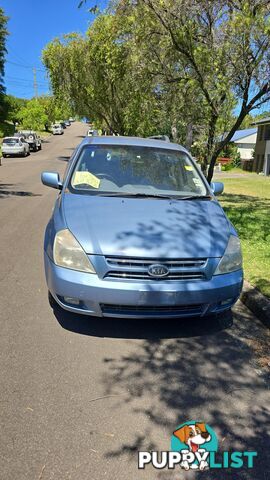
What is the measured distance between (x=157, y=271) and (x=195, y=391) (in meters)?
0.94

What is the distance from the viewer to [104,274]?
341cm

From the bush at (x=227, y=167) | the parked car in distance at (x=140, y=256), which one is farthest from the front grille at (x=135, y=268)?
the bush at (x=227, y=167)

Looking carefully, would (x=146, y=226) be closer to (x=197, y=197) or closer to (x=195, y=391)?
(x=197, y=197)

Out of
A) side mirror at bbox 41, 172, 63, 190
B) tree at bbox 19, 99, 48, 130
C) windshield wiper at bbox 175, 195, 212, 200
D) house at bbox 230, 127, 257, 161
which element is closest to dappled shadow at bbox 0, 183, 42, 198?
side mirror at bbox 41, 172, 63, 190

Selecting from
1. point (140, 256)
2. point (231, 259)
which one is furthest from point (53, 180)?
point (231, 259)

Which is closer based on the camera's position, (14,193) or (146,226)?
(146,226)

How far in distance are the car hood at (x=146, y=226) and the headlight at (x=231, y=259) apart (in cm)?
6

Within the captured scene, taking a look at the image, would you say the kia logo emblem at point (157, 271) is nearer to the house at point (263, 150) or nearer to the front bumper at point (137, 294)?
the front bumper at point (137, 294)

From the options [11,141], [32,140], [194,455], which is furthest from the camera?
[32,140]

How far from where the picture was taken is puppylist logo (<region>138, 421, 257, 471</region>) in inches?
96.7

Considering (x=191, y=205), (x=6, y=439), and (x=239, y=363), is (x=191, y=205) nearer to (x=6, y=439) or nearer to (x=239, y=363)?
(x=239, y=363)

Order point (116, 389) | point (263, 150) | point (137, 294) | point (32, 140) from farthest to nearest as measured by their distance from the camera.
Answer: point (32, 140) → point (263, 150) → point (137, 294) → point (116, 389)

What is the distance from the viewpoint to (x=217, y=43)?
29.3 feet

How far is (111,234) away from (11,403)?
1.49 metres
